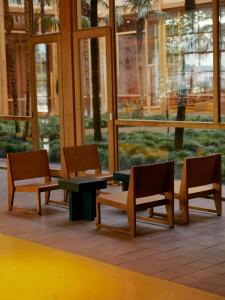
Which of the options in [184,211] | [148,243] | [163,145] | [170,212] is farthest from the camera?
[163,145]

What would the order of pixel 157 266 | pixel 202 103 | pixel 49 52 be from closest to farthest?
pixel 157 266 → pixel 202 103 → pixel 49 52

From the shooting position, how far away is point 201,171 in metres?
7.50

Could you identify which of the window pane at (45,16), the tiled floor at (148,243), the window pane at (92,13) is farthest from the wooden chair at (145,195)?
the window pane at (45,16)

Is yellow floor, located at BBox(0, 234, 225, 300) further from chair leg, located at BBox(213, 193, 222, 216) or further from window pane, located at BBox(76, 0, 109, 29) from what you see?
window pane, located at BBox(76, 0, 109, 29)

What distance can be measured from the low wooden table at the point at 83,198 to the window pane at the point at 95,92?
243 cm

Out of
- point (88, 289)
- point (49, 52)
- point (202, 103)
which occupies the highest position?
point (49, 52)

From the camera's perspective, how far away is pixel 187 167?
7.32m

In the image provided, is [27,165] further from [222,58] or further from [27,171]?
[222,58]

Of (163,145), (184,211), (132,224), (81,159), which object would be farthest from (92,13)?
(132,224)

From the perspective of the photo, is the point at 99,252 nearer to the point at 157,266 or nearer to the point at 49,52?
the point at 157,266

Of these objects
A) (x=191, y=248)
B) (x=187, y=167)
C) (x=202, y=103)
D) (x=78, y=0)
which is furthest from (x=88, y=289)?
(x=78, y=0)

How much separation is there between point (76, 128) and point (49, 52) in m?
1.48

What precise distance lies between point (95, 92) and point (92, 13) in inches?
49.1

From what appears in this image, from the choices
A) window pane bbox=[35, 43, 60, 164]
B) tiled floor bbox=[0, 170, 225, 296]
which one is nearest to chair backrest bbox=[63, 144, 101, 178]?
tiled floor bbox=[0, 170, 225, 296]
